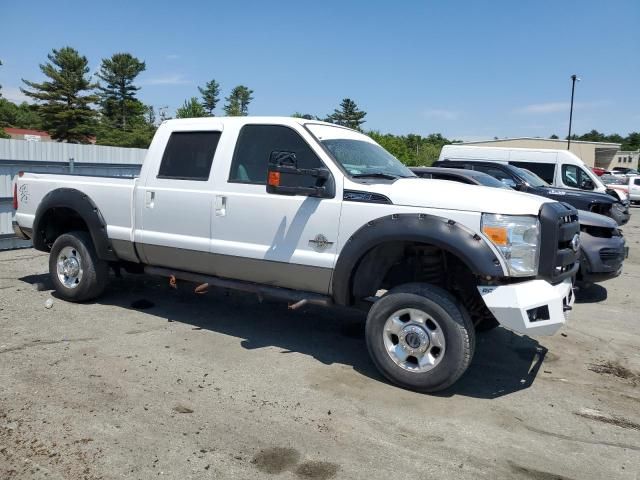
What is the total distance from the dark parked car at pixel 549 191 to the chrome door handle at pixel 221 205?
24.3ft

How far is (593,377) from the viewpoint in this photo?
4.93 meters

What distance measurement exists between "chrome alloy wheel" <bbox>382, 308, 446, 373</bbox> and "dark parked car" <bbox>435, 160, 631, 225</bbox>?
7301mm

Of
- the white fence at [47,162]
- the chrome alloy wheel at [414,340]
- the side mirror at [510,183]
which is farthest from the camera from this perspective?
the side mirror at [510,183]

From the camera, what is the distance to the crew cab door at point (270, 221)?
187 inches

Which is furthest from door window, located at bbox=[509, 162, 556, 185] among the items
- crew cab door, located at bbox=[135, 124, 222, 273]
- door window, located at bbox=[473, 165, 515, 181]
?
crew cab door, located at bbox=[135, 124, 222, 273]

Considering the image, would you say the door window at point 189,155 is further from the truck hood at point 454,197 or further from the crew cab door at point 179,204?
the truck hood at point 454,197

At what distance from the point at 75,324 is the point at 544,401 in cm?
449

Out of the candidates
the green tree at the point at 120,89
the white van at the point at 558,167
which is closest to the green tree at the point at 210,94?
the green tree at the point at 120,89

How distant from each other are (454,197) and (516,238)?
54 centimetres

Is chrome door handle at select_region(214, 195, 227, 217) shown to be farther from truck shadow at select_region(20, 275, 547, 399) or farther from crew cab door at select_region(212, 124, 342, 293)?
truck shadow at select_region(20, 275, 547, 399)

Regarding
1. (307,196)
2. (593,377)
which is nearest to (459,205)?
(307,196)

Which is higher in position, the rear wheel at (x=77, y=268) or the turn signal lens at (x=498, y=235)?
the turn signal lens at (x=498, y=235)

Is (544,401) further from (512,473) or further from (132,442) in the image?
(132,442)

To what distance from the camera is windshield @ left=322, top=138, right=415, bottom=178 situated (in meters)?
4.94
